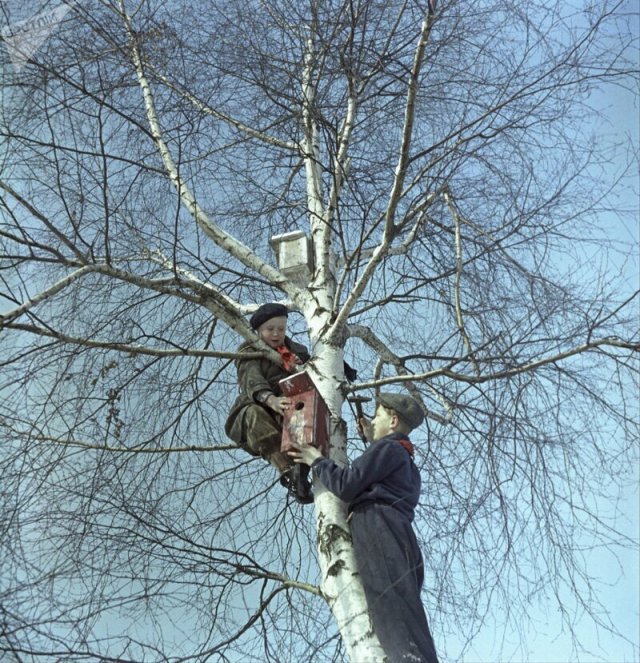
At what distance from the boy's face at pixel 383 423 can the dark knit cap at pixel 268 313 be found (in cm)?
63

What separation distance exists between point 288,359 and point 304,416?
50 centimetres

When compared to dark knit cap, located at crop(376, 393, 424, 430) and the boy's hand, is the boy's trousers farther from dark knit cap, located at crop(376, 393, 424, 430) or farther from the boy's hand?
dark knit cap, located at crop(376, 393, 424, 430)

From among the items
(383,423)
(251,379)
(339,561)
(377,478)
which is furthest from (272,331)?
(339,561)

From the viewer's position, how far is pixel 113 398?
141 inches

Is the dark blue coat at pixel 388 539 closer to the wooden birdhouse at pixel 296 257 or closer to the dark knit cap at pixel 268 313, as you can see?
the dark knit cap at pixel 268 313

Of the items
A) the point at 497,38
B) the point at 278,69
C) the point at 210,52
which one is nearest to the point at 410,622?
the point at 278,69

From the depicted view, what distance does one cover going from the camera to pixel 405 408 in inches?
142

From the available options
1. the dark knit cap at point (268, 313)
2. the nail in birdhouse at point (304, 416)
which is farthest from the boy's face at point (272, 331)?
the nail in birdhouse at point (304, 416)

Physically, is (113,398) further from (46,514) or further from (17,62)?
(17,62)

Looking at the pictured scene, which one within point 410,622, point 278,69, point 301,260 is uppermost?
point 278,69

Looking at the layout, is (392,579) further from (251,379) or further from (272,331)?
(272,331)

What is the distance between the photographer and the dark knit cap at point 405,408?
11.8 feet

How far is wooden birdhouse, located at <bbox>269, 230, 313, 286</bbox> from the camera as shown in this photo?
4.09m

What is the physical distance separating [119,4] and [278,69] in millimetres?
1660
